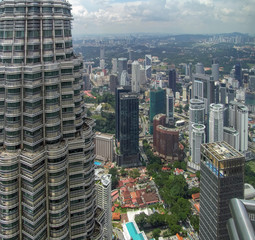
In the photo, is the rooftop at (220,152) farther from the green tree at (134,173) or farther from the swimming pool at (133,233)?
the green tree at (134,173)

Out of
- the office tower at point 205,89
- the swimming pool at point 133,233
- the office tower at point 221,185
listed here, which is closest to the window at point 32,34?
the office tower at point 221,185

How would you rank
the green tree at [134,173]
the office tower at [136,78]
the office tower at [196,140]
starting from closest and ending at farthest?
the green tree at [134,173]
the office tower at [196,140]
the office tower at [136,78]

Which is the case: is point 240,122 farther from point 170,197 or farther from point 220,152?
point 220,152

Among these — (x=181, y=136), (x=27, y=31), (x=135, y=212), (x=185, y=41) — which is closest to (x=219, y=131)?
(x=181, y=136)

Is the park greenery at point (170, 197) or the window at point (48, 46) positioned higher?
the window at point (48, 46)

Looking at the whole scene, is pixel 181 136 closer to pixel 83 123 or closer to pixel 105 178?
pixel 105 178

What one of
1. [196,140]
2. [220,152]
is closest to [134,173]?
[196,140]
